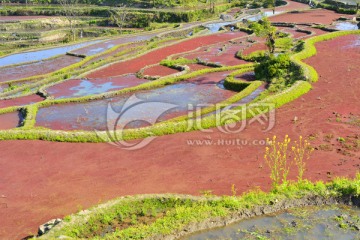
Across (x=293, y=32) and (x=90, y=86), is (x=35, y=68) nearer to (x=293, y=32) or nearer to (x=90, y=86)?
(x=90, y=86)

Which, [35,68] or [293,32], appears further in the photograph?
[293,32]

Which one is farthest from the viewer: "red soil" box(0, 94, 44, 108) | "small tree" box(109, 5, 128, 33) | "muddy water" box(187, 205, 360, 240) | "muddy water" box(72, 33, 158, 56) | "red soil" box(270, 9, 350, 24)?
"small tree" box(109, 5, 128, 33)

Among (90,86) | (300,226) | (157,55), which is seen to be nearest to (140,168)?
(300,226)

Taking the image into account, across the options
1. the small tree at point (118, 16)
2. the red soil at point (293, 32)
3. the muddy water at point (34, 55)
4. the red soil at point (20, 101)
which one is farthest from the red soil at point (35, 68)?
the small tree at point (118, 16)

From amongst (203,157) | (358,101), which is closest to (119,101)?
(203,157)

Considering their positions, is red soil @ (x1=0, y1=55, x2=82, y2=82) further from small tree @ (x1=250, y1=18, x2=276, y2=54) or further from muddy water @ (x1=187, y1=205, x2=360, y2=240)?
muddy water @ (x1=187, y1=205, x2=360, y2=240)

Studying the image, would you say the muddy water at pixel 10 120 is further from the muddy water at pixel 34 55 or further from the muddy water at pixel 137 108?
the muddy water at pixel 34 55

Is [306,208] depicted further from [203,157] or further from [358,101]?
[358,101]

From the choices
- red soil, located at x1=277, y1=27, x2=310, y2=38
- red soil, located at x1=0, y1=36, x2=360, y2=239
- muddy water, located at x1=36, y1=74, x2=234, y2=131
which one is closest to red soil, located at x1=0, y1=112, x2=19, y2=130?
muddy water, located at x1=36, y1=74, x2=234, y2=131
